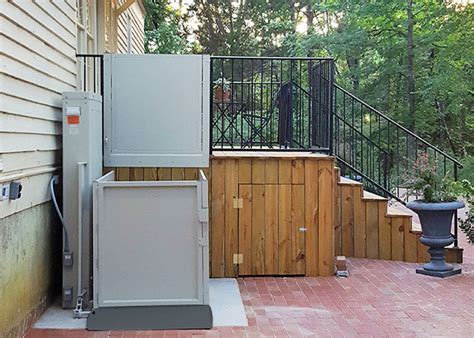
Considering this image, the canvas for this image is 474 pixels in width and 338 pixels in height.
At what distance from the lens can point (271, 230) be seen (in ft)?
17.3

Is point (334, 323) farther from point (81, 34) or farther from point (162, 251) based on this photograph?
point (81, 34)

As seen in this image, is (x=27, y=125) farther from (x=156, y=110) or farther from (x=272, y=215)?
(x=272, y=215)

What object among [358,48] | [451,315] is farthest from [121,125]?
[358,48]

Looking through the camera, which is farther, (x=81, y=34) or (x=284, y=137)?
(x=284, y=137)

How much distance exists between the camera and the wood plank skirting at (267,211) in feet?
17.2

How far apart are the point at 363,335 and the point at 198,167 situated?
6.91ft

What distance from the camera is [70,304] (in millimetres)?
4102

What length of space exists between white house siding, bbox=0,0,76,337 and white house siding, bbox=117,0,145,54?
12.4 feet

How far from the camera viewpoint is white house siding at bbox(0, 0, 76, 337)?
128 inches

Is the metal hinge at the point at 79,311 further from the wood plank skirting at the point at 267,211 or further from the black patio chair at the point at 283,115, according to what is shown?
the black patio chair at the point at 283,115

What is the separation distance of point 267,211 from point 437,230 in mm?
1660

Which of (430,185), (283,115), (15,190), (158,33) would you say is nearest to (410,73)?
(158,33)

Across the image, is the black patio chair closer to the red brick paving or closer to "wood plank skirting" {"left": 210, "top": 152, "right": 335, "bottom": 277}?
"wood plank skirting" {"left": 210, "top": 152, "right": 335, "bottom": 277}

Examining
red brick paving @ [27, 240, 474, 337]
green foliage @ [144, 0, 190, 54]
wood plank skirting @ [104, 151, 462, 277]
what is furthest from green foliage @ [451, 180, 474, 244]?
green foliage @ [144, 0, 190, 54]
